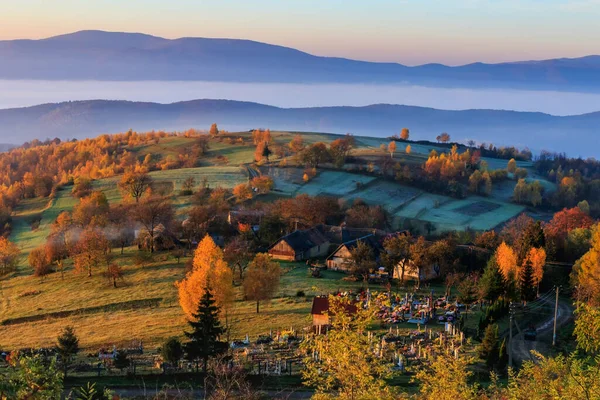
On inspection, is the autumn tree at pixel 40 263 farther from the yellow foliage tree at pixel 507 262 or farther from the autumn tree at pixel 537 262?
the autumn tree at pixel 537 262

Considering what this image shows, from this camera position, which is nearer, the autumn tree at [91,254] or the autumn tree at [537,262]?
the autumn tree at [537,262]

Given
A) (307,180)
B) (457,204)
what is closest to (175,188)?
(307,180)

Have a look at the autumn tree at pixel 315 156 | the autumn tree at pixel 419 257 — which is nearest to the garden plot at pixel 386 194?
the autumn tree at pixel 315 156

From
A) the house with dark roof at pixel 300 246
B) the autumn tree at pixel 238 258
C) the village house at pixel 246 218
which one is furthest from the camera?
the village house at pixel 246 218

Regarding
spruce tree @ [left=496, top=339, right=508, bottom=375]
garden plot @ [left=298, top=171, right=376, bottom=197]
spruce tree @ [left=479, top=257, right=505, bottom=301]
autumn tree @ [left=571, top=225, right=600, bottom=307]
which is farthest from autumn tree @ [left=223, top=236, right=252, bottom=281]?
garden plot @ [left=298, top=171, right=376, bottom=197]

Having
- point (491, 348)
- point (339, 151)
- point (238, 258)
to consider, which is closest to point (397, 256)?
point (238, 258)

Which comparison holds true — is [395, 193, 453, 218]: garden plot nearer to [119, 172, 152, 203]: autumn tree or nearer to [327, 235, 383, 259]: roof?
[327, 235, 383, 259]: roof

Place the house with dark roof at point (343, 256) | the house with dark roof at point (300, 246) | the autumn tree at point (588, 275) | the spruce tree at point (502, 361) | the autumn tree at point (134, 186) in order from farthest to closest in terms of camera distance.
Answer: the autumn tree at point (134, 186)
the house with dark roof at point (300, 246)
the house with dark roof at point (343, 256)
the autumn tree at point (588, 275)
the spruce tree at point (502, 361)
